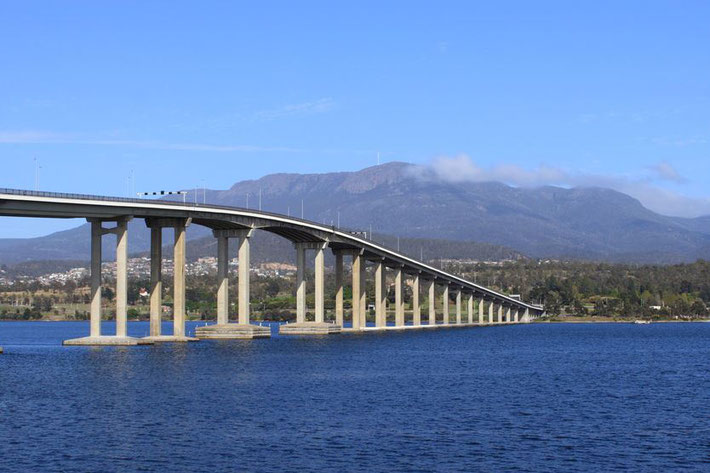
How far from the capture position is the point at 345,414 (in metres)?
57.2

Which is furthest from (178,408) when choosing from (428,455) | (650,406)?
(650,406)

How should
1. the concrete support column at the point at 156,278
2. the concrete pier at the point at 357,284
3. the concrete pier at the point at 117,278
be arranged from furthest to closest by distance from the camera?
the concrete pier at the point at 357,284, the concrete support column at the point at 156,278, the concrete pier at the point at 117,278

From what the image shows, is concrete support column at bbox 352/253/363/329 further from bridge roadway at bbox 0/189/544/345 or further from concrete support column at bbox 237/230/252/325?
concrete support column at bbox 237/230/252/325

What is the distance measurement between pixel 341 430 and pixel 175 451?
8.96 m

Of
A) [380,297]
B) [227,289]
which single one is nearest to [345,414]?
[227,289]

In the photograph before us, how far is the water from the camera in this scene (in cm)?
4397

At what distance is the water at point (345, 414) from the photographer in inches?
1731

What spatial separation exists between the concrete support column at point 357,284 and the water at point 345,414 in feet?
219

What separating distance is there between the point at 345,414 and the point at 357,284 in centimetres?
11208

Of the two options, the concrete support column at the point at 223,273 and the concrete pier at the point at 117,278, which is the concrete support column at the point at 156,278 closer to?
the concrete pier at the point at 117,278

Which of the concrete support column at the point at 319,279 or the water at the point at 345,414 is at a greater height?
the concrete support column at the point at 319,279

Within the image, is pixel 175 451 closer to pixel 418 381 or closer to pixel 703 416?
pixel 703 416

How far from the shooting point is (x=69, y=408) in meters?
58.9

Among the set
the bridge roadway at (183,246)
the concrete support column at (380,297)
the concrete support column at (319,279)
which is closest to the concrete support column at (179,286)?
the bridge roadway at (183,246)
